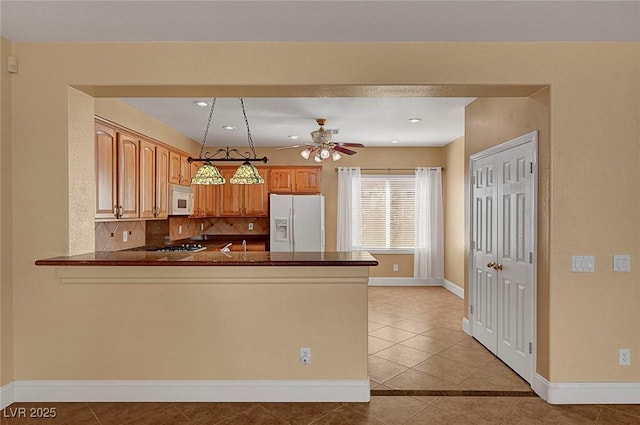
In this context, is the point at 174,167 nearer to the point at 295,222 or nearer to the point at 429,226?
the point at 295,222

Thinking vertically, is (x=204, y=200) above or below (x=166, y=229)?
above

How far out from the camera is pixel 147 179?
14.5ft

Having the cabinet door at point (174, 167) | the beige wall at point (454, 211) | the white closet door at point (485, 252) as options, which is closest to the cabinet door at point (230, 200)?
the cabinet door at point (174, 167)

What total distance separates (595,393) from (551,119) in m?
1.96

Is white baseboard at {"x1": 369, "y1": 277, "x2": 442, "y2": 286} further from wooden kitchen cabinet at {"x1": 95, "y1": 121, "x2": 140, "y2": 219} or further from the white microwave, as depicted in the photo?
wooden kitchen cabinet at {"x1": 95, "y1": 121, "x2": 140, "y2": 219}

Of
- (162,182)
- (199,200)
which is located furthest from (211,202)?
(162,182)

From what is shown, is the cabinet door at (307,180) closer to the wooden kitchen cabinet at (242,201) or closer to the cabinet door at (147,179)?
the wooden kitchen cabinet at (242,201)

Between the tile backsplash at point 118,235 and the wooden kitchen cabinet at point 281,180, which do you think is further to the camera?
the wooden kitchen cabinet at point 281,180

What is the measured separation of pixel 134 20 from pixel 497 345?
12.9ft

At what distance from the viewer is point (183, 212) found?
17.8 ft

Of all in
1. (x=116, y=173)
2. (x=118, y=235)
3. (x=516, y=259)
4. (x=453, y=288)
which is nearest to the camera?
(x=516, y=259)

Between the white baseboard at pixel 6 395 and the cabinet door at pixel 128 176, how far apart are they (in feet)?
5.36

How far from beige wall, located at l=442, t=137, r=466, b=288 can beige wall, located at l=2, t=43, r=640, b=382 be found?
3480 millimetres

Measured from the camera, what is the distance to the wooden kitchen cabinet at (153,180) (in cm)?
433
